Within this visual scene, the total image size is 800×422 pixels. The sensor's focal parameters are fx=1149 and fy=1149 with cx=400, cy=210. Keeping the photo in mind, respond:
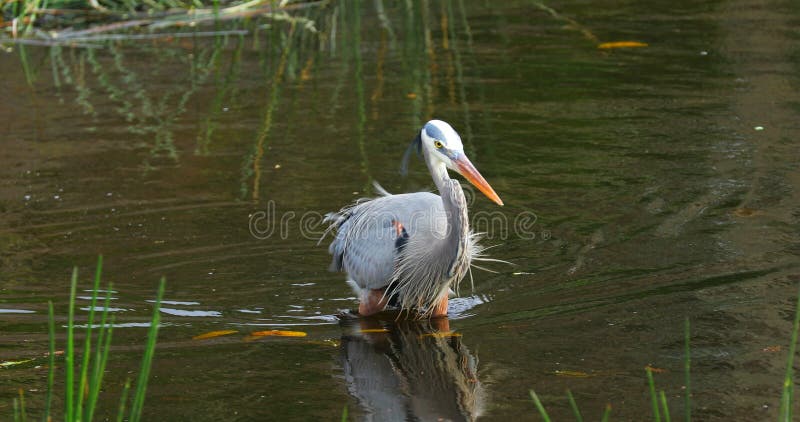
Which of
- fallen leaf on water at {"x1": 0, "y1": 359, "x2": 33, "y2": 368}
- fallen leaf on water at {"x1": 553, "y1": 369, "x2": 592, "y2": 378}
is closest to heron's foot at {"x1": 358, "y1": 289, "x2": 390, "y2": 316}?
fallen leaf on water at {"x1": 553, "y1": 369, "x2": 592, "y2": 378}

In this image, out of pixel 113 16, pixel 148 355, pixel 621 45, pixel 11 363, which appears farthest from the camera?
pixel 113 16

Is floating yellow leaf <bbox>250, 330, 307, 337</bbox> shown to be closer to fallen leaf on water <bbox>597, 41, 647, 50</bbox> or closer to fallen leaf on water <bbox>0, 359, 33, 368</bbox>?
fallen leaf on water <bbox>0, 359, 33, 368</bbox>

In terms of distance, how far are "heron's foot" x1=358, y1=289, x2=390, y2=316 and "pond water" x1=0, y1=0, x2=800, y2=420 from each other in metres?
0.13

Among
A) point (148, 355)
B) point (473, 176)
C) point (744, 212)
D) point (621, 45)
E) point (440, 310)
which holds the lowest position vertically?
point (440, 310)

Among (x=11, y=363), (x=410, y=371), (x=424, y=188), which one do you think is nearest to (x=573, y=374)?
(x=410, y=371)

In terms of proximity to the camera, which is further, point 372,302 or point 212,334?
point 372,302

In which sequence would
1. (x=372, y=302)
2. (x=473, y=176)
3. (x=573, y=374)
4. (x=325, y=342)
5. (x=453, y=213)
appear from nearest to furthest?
(x=573, y=374) → (x=325, y=342) → (x=473, y=176) → (x=453, y=213) → (x=372, y=302)

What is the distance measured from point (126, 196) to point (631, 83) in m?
4.28

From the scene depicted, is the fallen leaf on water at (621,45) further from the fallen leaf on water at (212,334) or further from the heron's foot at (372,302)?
the fallen leaf on water at (212,334)

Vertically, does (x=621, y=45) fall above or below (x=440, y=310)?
above

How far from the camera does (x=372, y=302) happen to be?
19.2ft

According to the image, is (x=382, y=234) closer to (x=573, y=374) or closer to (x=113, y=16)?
(x=573, y=374)

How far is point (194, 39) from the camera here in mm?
12141

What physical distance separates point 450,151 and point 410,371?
1.15m
